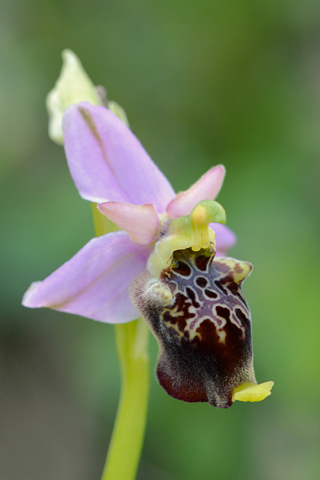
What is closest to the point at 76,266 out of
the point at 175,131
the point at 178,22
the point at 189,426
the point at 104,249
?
the point at 104,249

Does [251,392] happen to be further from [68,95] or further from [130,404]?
[68,95]

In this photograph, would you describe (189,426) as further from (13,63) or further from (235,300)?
(13,63)

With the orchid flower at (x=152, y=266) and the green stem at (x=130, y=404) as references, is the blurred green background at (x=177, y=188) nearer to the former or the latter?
the green stem at (x=130, y=404)

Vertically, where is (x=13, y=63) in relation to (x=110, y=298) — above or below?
above

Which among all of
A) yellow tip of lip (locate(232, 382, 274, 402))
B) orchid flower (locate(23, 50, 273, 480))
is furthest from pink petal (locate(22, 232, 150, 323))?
yellow tip of lip (locate(232, 382, 274, 402))

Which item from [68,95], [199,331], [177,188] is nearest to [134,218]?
[199,331]

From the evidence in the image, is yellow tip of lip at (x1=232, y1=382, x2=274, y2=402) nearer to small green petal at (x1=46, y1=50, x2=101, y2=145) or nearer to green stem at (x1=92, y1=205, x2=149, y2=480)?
green stem at (x1=92, y1=205, x2=149, y2=480)
